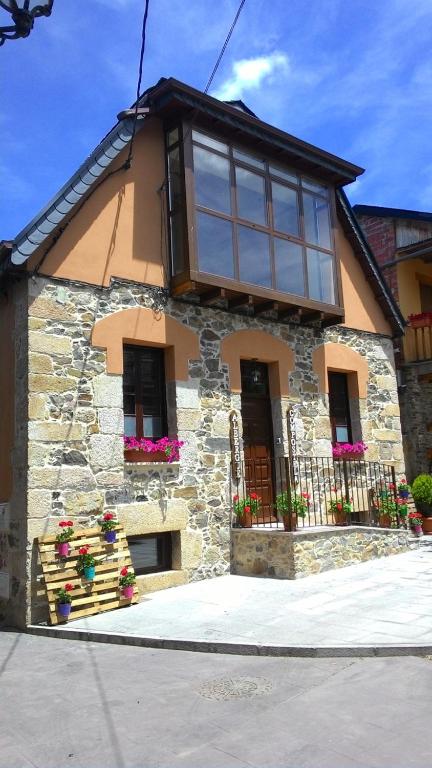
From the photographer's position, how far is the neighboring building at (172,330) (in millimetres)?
7938

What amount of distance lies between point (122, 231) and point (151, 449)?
3161 millimetres

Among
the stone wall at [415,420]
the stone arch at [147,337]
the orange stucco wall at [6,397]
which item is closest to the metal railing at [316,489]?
the stone arch at [147,337]

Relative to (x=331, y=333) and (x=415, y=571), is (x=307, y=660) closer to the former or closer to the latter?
(x=415, y=571)

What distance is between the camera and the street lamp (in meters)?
4.47

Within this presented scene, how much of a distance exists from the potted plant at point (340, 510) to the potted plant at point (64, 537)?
4.66m

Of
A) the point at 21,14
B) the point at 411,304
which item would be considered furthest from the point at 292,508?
the point at 411,304

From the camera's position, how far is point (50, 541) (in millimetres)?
7535

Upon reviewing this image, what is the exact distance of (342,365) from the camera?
472 inches

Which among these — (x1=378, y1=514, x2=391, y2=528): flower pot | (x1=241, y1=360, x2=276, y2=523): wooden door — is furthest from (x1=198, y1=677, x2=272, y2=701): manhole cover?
(x1=378, y1=514, x2=391, y2=528): flower pot

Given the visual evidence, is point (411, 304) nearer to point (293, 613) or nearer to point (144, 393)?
point (144, 393)

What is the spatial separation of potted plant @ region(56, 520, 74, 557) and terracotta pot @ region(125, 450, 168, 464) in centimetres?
126

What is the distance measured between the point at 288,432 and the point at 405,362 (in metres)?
5.93

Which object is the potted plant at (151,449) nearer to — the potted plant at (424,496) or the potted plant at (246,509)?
the potted plant at (246,509)

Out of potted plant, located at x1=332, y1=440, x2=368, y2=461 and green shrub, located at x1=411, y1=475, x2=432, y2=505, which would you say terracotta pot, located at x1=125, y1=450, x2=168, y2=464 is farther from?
green shrub, located at x1=411, y1=475, x2=432, y2=505
